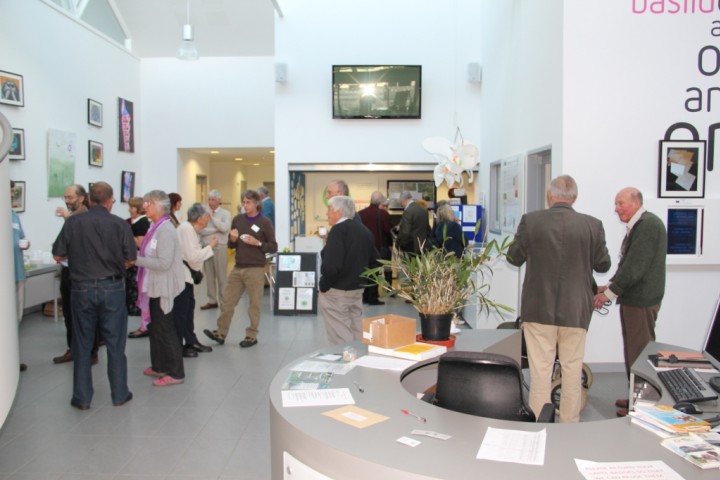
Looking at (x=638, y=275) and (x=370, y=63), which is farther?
(x=370, y=63)

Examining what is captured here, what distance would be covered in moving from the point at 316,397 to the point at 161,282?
2.81 meters

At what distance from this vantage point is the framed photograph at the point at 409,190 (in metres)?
10.6

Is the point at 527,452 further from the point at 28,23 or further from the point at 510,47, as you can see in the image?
the point at 28,23

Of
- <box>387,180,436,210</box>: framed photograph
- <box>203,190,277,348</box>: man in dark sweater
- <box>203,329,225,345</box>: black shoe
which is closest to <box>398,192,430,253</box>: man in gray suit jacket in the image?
<box>387,180,436,210</box>: framed photograph

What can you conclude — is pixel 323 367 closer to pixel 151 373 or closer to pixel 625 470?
pixel 625 470

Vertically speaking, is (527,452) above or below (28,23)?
below

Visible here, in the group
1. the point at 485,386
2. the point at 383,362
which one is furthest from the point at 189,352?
the point at 485,386

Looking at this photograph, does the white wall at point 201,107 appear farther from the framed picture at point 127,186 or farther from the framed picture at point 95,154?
the framed picture at point 95,154

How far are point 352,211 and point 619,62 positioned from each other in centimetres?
258

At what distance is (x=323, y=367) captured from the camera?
297 centimetres

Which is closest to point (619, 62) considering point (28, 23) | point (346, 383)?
point (346, 383)

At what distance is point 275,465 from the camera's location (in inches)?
96.6

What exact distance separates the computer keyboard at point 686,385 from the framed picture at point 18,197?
24.6 ft

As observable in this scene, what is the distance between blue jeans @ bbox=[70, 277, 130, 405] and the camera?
4.48 meters
